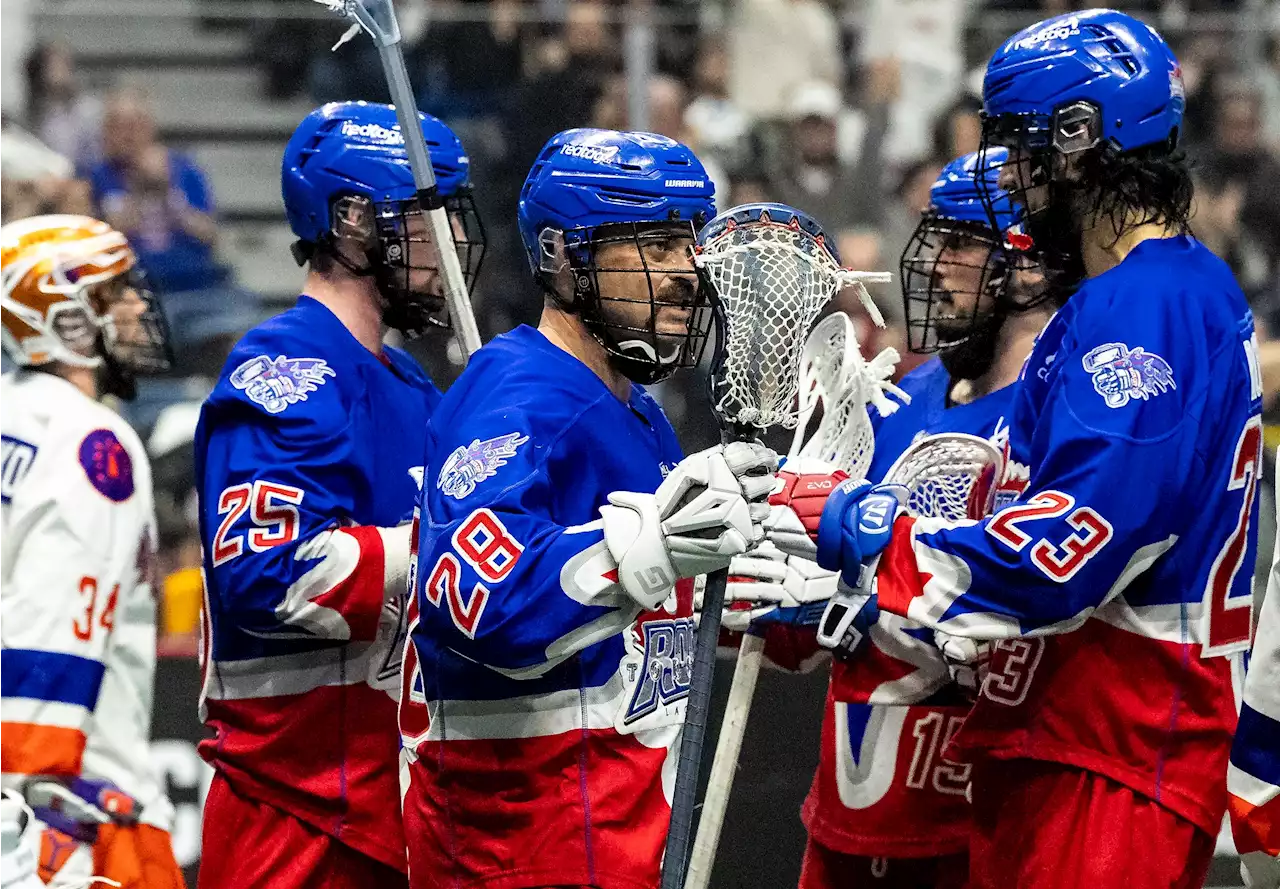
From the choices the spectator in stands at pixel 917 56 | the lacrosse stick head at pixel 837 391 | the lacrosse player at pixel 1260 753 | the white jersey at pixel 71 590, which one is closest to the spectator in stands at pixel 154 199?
the spectator in stands at pixel 917 56

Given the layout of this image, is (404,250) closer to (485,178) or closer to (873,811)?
(873,811)

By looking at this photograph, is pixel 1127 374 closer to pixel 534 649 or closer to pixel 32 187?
pixel 534 649

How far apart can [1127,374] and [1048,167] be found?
1.58ft

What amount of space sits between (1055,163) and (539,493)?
119 cm

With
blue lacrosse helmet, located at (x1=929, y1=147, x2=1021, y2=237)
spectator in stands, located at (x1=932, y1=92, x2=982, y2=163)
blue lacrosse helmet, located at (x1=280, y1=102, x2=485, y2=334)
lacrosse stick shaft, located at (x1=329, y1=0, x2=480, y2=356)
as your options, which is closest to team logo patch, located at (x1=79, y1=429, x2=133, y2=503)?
blue lacrosse helmet, located at (x1=280, y1=102, x2=485, y2=334)

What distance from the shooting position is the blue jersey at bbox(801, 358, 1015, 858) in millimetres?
3977

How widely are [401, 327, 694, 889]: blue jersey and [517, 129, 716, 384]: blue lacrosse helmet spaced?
0.10m

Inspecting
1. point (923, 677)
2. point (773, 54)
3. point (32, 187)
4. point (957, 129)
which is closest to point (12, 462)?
point (923, 677)

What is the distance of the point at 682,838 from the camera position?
123 inches

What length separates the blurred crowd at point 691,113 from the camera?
323 inches

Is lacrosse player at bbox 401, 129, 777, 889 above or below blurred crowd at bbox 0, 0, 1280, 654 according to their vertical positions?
above

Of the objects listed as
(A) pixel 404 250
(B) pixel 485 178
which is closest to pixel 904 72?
(B) pixel 485 178

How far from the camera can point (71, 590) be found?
4.07 meters

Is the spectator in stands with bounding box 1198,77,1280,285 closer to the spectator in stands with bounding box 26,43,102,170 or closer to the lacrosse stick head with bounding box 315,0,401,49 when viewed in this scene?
the spectator in stands with bounding box 26,43,102,170
